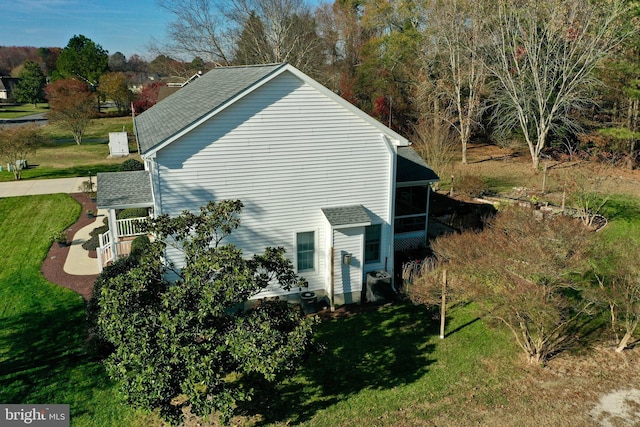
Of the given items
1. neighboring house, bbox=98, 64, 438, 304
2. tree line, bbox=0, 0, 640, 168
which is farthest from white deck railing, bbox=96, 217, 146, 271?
tree line, bbox=0, 0, 640, 168

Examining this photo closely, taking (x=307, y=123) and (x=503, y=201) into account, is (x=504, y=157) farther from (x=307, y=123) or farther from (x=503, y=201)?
(x=307, y=123)

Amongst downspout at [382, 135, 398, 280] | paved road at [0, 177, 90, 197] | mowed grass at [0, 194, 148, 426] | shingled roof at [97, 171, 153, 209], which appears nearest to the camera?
mowed grass at [0, 194, 148, 426]

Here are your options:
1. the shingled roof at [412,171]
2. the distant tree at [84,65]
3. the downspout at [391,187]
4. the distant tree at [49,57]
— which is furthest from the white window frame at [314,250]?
the distant tree at [49,57]

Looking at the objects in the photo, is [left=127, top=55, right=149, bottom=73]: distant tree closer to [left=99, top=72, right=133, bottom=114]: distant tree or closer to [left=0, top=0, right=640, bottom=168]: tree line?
[left=99, top=72, right=133, bottom=114]: distant tree

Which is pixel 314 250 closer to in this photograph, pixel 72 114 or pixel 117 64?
pixel 72 114

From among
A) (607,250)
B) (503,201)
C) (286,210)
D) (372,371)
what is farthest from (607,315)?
(503,201)

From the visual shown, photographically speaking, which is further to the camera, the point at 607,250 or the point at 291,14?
the point at 291,14
